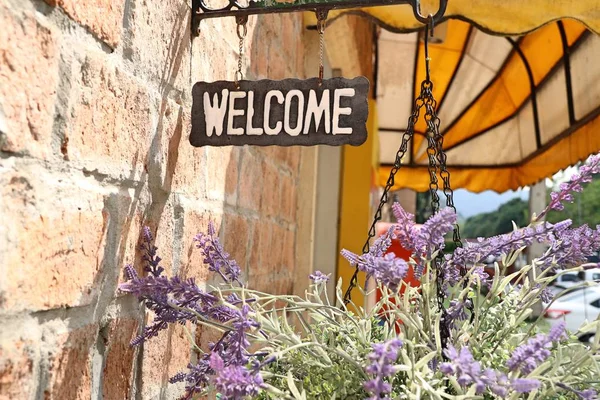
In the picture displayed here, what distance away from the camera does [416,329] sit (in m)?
0.63

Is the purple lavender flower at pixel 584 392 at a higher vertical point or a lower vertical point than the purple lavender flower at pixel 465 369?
lower

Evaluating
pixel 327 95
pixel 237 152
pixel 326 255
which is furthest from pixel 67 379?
pixel 326 255

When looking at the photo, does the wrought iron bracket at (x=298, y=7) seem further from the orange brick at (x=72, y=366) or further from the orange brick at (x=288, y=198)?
the orange brick at (x=288, y=198)

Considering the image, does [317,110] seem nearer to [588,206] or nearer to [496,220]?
[588,206]

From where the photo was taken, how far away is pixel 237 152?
1.26 metres

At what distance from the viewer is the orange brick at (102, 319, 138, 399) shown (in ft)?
2.33

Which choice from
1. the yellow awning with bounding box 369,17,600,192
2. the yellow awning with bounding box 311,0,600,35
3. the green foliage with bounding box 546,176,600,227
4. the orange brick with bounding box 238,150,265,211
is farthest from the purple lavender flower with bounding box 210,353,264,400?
the green foliage with bounding box 546,176,600,227

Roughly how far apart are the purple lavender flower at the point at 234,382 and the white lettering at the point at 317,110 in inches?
14.0

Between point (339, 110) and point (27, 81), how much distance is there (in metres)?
0.38

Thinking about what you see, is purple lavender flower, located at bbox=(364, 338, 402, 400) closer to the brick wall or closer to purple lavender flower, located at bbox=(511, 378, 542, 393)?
purple lavender flower, located at bbox=(511, 378, 542, 393)

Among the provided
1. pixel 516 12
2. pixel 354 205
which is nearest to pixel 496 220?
pixel 354 205

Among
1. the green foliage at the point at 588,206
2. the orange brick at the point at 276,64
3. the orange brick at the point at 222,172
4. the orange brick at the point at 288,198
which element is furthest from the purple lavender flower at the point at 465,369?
the green foliage at the point at 588,206

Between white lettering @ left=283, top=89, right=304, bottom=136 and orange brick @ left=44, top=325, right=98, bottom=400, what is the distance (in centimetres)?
34

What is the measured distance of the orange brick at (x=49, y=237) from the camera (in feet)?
1.71
